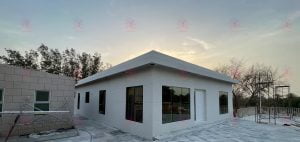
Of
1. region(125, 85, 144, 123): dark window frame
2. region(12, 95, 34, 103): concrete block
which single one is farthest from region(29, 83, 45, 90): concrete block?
region(125, 85, 144, 123): dark window frame

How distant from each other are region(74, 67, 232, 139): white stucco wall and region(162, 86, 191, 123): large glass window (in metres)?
0.20

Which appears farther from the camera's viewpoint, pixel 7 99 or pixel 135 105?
pixel 135 105

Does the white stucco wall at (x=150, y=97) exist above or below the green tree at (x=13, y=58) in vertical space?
below

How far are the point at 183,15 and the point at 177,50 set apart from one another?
2.79m

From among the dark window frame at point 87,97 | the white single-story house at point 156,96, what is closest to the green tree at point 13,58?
the dark window frame at point 87,97

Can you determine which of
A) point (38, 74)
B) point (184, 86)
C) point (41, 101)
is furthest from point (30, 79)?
point (184, 86)

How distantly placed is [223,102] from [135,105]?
259 inches

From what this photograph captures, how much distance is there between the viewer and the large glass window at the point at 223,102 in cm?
1173

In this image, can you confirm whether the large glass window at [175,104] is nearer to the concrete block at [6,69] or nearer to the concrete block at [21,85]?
the concrete block at [21,85]

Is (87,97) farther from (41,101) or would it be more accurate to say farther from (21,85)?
(21,85)

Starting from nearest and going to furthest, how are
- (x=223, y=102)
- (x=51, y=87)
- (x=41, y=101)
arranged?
(x=41, y=101) → (x=51, y=87) → (x=223, y=102)

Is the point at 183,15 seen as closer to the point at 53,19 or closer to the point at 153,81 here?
the point at 153,81

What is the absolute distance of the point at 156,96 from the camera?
7.10 m

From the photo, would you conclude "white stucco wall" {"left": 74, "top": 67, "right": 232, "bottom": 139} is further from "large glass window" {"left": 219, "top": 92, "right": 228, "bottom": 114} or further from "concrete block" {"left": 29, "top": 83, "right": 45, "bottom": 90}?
"concrete block" {"left": 29, "top": 83, "right": 45, "bottom": 90}
